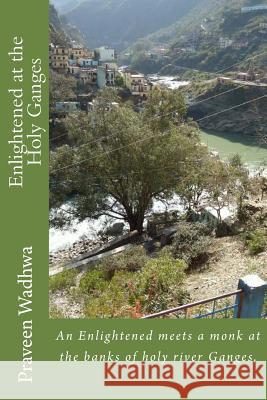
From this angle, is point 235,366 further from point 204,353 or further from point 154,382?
point 154,382

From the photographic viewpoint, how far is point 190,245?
8.33 meters

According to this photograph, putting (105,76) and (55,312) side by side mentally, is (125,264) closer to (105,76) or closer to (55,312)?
(55,312)

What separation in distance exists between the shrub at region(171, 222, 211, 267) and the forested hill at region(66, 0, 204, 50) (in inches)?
4484

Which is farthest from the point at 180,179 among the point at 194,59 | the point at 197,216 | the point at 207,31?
the point at 207,31

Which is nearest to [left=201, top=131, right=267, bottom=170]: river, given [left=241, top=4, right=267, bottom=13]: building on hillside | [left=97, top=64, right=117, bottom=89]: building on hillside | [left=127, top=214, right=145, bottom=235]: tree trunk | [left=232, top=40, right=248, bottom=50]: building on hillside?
[left=97, top=64, right=117, bottom=89]: building on hillside

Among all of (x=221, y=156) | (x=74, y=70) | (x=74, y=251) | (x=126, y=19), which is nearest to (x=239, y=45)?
(x=74, y=70)

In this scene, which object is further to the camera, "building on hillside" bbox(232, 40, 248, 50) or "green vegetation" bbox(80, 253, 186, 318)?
"building on hillside" bbox(232, 40, 248, 50)

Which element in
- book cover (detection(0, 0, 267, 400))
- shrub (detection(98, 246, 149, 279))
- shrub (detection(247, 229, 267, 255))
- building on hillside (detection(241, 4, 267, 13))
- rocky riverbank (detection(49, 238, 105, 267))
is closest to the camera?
book cover (detection(0, 0, 267, 400))

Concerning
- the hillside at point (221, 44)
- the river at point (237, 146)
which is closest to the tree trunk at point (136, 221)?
the river at point (237, 146)

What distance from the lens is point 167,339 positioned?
3.61m

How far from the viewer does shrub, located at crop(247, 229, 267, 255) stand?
742 centimetres

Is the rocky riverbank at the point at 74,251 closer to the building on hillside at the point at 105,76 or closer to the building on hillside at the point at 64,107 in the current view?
the building on hillside at the point at 64,107

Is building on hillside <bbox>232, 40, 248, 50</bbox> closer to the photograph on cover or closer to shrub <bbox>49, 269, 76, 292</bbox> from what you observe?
the photograph on cover

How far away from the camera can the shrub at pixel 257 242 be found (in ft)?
24.3
